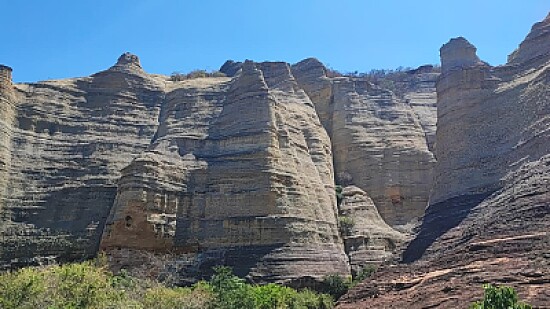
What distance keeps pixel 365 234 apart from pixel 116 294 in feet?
88.5

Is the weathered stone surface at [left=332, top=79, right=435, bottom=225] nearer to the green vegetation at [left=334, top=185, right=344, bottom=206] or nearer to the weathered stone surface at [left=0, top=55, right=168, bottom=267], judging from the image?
the green vegetation at [left=334, top=185, right=344, bottom=206]

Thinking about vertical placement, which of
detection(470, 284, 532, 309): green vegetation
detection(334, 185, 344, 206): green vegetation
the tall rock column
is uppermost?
the tall rock column

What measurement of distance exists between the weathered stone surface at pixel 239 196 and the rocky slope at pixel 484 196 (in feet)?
24.0

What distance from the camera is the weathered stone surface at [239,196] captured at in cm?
4350

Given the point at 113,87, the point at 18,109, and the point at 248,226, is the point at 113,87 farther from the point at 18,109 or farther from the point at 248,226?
the point at 248,226

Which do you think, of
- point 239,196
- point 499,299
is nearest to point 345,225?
point 239,196

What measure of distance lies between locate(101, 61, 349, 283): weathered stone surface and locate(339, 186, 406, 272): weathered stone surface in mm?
1914

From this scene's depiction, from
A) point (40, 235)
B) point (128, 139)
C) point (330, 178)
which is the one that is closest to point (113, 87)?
point (128, 139)

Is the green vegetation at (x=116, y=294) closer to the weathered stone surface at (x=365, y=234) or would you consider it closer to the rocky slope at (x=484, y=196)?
the rocky slope at (x=484, y=196)

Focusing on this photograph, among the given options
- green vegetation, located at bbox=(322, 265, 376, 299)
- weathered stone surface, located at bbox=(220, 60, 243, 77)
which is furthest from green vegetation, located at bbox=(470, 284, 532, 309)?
weathered stone surface, located at bbox=(220, 60, 243, 77)

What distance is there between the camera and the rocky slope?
28.5 metres

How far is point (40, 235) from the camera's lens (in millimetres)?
46062

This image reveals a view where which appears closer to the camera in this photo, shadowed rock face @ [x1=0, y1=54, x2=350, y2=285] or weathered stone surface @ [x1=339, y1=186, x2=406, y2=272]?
shadowed rock face @ [x1=0, y1=54, x2=350, y2=285]

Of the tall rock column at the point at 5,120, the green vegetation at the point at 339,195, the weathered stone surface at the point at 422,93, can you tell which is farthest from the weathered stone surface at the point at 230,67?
the tall rock column at the point at 5,120
